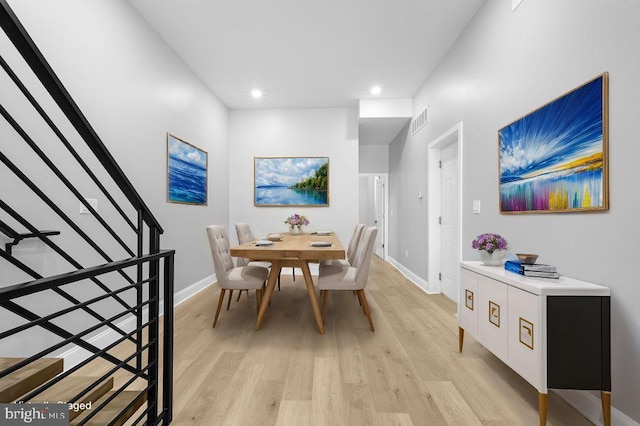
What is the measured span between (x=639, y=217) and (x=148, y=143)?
3437 mm

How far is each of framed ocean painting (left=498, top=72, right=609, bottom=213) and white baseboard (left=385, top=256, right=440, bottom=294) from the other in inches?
77.9

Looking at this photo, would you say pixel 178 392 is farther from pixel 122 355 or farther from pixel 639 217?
pixel 639 217

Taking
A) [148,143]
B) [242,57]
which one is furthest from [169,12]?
[148,143]

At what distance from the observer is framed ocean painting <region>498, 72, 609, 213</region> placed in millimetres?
1490

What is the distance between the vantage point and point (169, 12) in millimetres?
2711

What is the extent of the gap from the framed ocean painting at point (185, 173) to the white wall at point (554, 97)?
3.00 m

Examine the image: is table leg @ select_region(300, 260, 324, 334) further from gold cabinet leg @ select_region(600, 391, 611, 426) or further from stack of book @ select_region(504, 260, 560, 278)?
gold cabinet leg @ select_region(600, 391, 611, 426)

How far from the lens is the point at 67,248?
77.4 inches

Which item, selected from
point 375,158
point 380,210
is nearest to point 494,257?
point 375,158

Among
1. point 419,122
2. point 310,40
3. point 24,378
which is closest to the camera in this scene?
point 24,378

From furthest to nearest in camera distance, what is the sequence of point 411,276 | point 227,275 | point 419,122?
point 411,276 < point 419,122 < point 227,275

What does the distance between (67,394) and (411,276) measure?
13.7 ft

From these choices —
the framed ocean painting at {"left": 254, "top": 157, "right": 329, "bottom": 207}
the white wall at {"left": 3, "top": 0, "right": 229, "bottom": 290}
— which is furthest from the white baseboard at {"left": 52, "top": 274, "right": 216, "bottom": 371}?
the framed ocean painting at {"left": 254, "top": 157, "right": 329, "bottom": 207}

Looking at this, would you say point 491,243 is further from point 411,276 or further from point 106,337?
point 106,337
